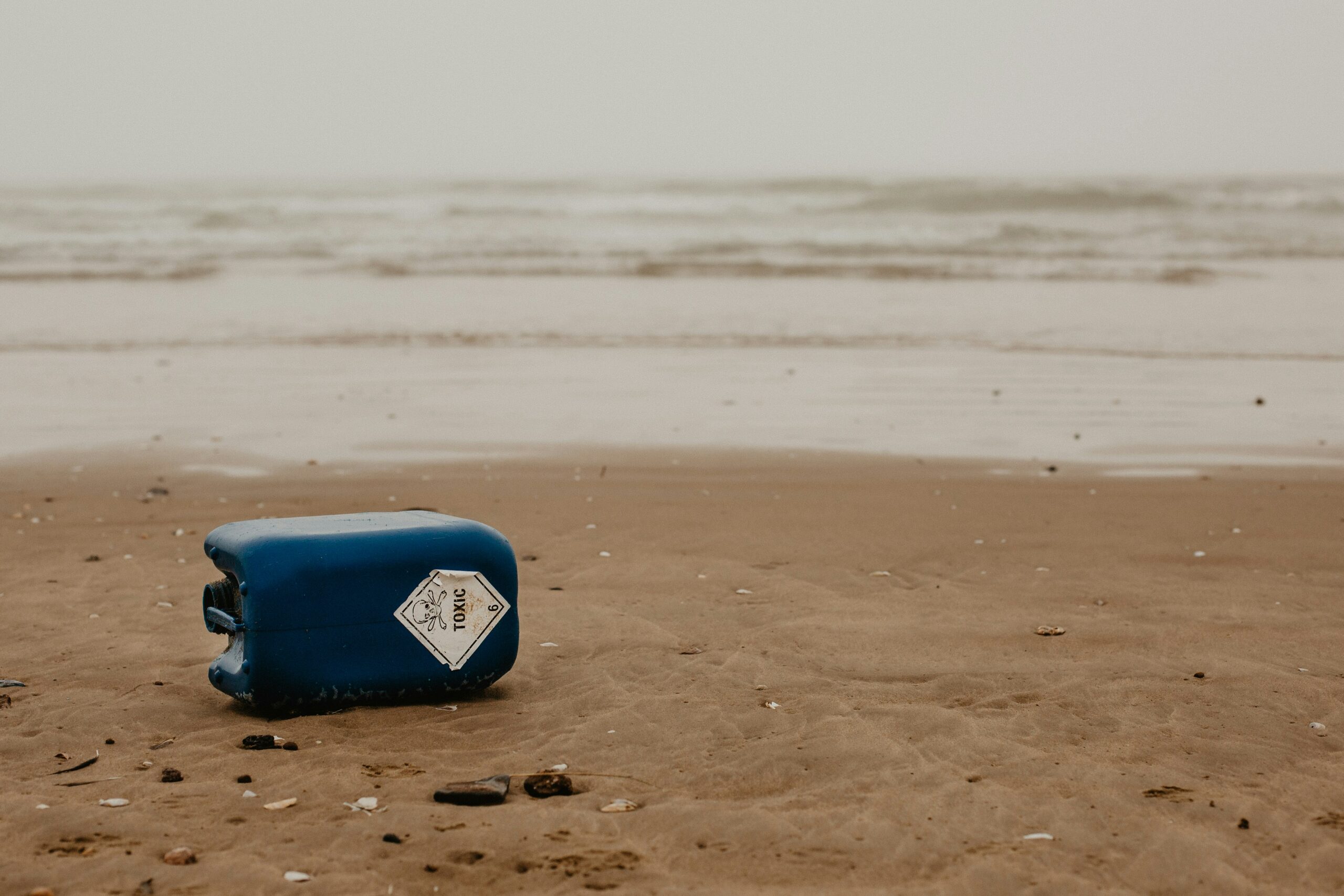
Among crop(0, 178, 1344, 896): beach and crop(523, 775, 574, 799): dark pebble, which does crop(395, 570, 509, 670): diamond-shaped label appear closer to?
crop(0, 178, 1344, 896): beach

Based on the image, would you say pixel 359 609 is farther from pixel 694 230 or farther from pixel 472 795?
pixel 694 230

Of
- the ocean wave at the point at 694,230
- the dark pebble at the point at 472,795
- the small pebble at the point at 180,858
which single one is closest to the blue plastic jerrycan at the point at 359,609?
the dark pebble at the point at 472,795

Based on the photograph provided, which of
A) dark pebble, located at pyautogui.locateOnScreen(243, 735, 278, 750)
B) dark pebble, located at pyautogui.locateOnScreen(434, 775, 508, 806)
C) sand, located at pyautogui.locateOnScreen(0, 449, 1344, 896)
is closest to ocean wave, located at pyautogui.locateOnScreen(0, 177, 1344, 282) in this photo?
sand, located at pyautogui.locateOnScreen(0, 449, 1344, 896)

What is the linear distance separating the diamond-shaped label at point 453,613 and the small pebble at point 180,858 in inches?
47.8

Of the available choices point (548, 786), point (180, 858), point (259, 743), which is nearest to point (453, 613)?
point (259, 743)

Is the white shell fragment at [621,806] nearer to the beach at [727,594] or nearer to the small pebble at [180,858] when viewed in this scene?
the beach at [727,594]

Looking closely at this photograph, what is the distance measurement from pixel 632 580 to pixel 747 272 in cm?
1792

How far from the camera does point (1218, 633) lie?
505cm

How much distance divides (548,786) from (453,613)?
2.99 ft

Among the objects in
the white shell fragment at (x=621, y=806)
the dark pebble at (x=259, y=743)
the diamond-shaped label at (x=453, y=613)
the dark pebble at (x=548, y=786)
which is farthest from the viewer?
the diamond-shaped label at (x=453, y=613)

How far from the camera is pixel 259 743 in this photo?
12.6 ft

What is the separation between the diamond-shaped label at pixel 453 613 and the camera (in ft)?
13.7

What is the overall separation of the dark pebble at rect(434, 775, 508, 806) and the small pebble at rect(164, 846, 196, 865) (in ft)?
2.17

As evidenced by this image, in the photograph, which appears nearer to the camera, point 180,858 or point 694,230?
point 180,858
